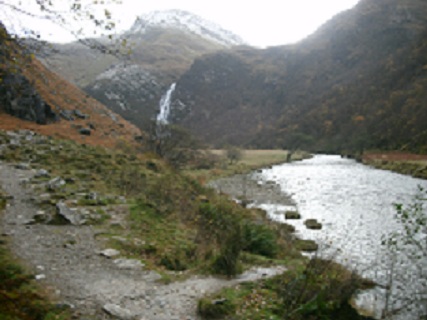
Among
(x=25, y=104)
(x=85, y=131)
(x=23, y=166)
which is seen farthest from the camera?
(x=85, y=131)

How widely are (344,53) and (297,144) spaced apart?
3740 inches

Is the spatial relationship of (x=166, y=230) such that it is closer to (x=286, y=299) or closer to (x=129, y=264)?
(x=129, y=264)

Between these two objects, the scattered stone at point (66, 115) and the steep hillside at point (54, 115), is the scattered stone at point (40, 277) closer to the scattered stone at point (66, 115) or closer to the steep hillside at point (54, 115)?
the steep hillside at point (54, 115)

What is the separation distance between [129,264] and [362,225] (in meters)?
15.1

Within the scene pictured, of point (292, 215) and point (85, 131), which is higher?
point (85, 131)

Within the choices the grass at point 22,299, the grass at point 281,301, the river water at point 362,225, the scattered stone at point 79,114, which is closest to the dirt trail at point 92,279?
the grass at point 22,299

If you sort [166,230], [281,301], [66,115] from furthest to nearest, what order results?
[66,115], [166,230], [281,301]

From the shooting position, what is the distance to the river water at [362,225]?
9891mm

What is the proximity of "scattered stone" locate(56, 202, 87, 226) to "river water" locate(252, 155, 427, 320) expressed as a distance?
23.3 feet

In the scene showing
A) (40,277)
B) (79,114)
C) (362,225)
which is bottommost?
(362,225)

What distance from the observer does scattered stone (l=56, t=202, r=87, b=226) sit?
31.5ft

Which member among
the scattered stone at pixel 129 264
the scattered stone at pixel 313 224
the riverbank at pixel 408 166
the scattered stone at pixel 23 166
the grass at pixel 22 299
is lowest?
the scattered stone at pixel 313 224

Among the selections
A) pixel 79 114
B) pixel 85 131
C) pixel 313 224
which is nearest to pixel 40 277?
pixel 313 224

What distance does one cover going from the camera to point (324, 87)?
501 feet
